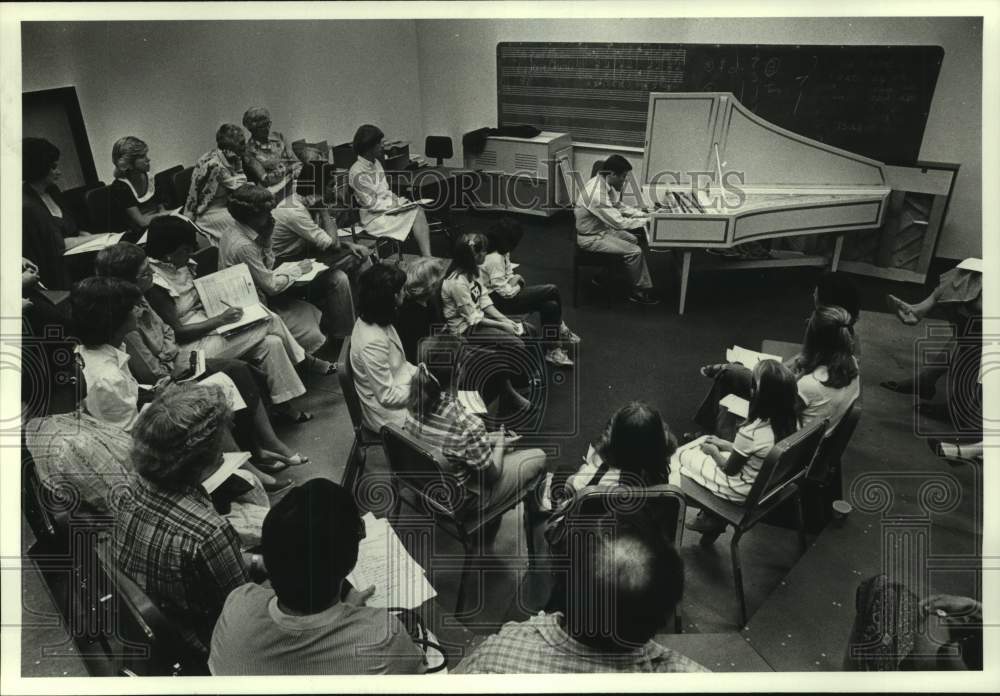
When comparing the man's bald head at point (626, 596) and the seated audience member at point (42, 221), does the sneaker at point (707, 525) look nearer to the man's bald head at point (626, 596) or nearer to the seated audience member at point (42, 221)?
the man's bald head at point (626, 596)

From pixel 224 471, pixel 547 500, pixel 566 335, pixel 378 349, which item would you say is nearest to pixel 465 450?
pixel 547 500

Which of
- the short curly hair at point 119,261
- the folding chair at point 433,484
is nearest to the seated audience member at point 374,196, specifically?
the short curly hair at point 119,261

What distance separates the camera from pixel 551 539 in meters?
2.68

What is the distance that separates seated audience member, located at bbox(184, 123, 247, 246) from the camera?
4750mm

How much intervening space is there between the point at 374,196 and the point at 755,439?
359 cm

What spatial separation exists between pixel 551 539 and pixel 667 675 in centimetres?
80

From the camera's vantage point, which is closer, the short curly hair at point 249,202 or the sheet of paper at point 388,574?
the sheet of paper at point 388,574

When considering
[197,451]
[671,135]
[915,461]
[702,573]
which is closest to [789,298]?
[671,135]

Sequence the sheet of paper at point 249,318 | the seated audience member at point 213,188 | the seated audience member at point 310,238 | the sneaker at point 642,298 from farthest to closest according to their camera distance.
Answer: the sneaker at point 642,298
the seated audience member at point 213,188
the seated audience member at point 310,238
the sheet of paper at point 249,318

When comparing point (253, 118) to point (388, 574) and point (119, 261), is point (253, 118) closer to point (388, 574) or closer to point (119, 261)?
point (119, 261)

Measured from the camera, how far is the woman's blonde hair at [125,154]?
4.27 metres

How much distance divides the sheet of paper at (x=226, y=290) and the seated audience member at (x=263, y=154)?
1.81 metres

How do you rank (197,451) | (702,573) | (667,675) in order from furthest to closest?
(702,573) < (197,451) < (667,675)

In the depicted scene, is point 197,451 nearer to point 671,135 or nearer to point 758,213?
point 758,213
